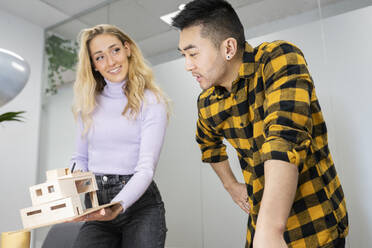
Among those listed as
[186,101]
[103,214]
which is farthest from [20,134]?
[103,214]

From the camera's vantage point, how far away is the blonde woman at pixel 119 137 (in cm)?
114

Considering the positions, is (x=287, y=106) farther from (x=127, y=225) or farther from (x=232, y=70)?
(x=127, y=225)

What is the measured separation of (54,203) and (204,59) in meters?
0.59

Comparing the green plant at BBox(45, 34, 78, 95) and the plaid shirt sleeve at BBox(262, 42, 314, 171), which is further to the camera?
the green plant at BBox(45, 34, 78, 95)

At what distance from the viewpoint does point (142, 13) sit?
9.06ft

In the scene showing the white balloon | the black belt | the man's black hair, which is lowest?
the black belt

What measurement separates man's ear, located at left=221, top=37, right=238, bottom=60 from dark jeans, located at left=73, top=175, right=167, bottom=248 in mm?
558

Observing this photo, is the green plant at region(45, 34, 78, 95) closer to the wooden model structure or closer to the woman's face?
the woman's face

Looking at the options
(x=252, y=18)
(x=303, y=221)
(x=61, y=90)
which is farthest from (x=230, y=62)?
(x=61, y=90)

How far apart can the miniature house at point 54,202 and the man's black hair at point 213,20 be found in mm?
580

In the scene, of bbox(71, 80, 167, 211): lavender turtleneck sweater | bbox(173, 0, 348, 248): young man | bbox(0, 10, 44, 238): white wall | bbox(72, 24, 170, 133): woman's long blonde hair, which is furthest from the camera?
bbox(0, 10, 44, 238): white wall

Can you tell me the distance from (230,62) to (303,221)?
476 mm

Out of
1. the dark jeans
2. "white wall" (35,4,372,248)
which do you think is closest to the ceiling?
"white wall" (35,4,372,248)

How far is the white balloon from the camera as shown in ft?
2.75
